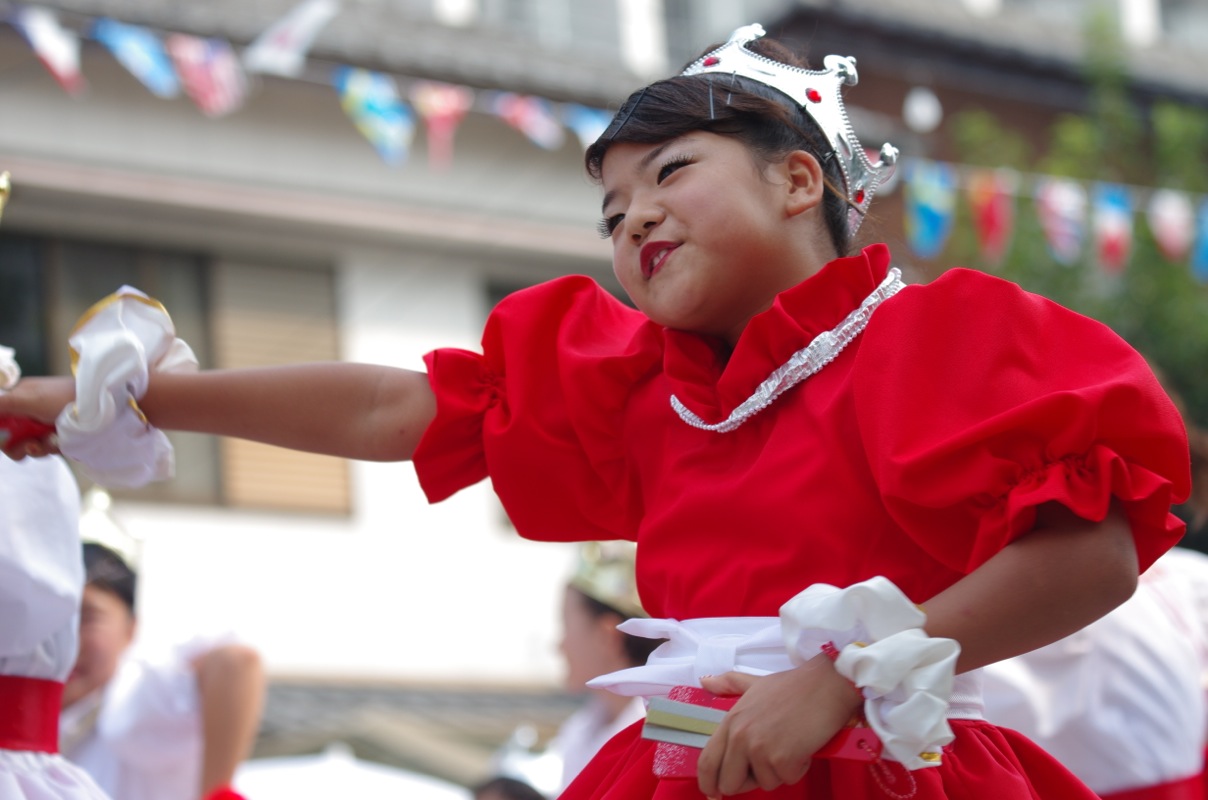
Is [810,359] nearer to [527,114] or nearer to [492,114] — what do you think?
[527,114]

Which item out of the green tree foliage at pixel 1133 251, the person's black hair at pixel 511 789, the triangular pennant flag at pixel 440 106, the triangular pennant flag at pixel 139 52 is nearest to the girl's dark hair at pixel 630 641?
the person's black hair at pixel 511 789

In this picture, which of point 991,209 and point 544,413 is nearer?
point 544,413

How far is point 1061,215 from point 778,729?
8.35 meters

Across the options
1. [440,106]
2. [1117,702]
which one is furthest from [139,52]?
[1117,702]

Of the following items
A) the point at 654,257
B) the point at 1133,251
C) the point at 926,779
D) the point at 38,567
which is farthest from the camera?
the point at 1133,251

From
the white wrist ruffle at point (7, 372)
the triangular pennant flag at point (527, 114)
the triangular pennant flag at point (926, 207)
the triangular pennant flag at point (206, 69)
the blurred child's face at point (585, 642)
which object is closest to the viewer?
the white wrist ruffle at point (7, 372)

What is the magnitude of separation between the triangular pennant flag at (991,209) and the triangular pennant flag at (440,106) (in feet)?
9.43

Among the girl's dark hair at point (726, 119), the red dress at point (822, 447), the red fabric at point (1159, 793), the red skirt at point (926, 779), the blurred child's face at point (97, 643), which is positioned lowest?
the red fabric at point (1159, 793)

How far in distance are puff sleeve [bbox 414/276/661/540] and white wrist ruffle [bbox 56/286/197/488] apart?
328 mm

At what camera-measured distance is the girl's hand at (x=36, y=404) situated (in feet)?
6.89

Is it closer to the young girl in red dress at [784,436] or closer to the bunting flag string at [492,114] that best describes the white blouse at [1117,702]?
the young girl in red dress at [784,436]

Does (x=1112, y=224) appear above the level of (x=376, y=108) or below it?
below

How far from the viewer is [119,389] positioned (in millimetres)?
2078

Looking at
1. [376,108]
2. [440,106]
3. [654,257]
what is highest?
[440,106]
